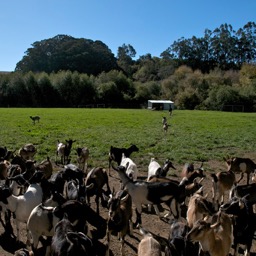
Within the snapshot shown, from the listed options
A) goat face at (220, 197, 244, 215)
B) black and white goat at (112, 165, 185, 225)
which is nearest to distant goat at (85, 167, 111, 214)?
black and white goat at (112, 165, 185, 225)

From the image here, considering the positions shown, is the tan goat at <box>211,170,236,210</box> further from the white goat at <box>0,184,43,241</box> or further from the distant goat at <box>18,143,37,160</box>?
the distant goat at <box>18,143,37,160</box>

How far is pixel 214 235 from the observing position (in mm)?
5574

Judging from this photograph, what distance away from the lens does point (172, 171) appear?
42.3 feet

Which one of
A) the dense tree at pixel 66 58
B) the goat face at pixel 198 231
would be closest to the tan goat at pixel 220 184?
the goat face at pixel 198 231

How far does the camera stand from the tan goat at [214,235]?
5.24m

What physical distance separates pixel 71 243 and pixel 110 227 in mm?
1769

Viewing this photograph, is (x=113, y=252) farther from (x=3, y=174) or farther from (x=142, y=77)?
(x=142, y=77)

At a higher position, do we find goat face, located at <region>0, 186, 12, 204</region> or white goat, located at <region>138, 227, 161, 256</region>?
goat face, located at <region>0, 186, 12, 204</region>

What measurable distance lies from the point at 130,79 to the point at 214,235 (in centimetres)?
7540

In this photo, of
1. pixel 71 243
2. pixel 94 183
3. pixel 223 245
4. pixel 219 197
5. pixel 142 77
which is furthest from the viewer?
pixel 142 77

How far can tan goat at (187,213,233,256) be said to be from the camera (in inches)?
206

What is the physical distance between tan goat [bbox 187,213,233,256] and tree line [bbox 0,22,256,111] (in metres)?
55.5

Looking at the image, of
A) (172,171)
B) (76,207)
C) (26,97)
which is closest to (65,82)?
(26,97)

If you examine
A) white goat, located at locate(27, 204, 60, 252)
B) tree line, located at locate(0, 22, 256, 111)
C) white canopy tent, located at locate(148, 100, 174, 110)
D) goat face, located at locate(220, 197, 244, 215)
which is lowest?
white goat, located at locate(27, 204, 60, 252)
